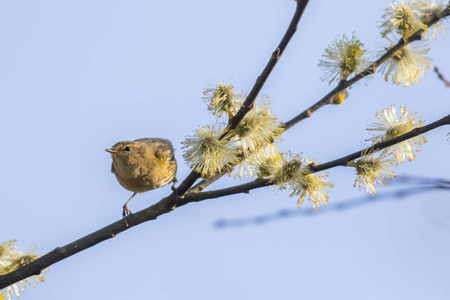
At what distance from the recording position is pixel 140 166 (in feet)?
19.9

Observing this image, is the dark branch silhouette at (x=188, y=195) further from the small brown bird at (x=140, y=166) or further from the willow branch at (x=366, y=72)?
the small brown bird at (x=140, y=166)

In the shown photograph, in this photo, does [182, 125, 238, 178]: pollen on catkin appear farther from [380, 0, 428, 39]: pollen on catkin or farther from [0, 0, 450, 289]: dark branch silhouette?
[380, 0, 428, 39]: pollen on catkin

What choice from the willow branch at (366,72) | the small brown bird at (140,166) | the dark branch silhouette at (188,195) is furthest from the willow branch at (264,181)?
the small brown bird at (140,166)

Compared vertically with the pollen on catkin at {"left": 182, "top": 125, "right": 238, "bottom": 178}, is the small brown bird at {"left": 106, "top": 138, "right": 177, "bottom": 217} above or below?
above

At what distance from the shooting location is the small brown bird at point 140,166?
6.09 metres

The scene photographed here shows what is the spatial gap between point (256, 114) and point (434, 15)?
4.22 feet

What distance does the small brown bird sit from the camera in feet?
20.0

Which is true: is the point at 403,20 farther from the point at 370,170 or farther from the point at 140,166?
the point at 140,166

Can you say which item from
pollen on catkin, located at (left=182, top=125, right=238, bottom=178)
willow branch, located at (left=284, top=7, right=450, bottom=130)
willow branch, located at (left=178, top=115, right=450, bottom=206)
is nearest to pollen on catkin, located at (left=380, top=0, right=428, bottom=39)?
willow branch, located at (left=284, top=7, right=450, bottom=130)

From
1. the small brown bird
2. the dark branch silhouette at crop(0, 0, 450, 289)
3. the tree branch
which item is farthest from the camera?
the small brown bird

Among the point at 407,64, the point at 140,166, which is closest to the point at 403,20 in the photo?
the point at 407,64

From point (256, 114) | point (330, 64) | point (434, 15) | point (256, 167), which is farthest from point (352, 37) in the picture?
point (256, 167)

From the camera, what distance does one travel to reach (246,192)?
358 cm

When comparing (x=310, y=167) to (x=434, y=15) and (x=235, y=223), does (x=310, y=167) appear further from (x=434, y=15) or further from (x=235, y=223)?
(x=434, y=15)
